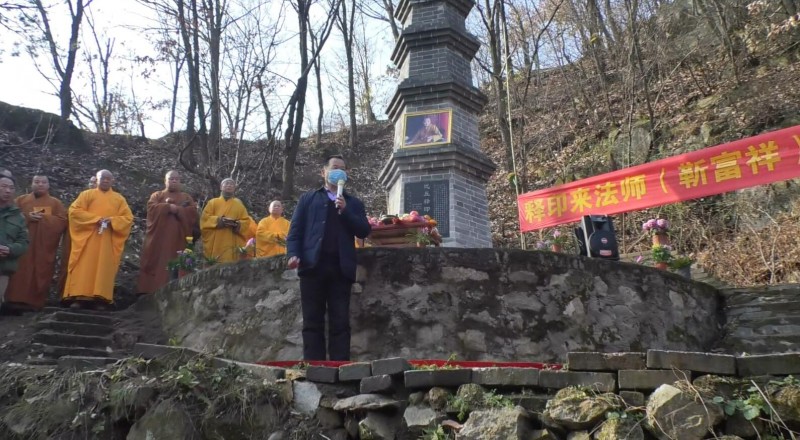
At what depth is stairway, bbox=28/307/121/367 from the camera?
6137 mm

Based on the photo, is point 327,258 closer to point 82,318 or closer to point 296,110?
point 82,318

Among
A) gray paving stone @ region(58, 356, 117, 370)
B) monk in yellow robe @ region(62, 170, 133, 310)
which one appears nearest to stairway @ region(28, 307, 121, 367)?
monk in yellow robe @ region(62, 170, 133, 310)

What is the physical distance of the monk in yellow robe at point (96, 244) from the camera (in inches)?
294

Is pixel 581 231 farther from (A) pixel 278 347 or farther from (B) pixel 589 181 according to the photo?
(A) pixel 278 347

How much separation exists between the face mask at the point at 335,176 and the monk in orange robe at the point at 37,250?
4224mm

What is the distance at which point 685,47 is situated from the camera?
16969mm

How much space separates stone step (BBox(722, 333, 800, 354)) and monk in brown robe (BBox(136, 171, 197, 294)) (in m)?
6.34

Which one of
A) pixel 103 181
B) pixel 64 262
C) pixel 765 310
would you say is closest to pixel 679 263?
pixel 765 310

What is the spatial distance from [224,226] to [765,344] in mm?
6134

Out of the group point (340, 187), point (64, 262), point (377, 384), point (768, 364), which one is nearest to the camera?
point (768, 364)

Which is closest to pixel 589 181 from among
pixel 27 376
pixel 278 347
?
pixel 278 347

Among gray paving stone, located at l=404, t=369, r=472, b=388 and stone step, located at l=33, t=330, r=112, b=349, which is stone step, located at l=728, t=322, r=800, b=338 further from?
stone step, located at l=33, t=330, r=112, b=349

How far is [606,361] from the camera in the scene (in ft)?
11.0

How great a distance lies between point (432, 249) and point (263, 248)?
9.82 feet
